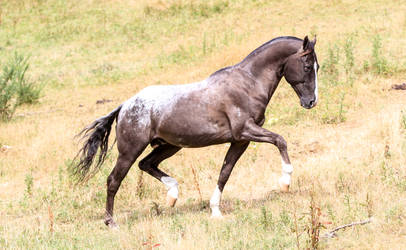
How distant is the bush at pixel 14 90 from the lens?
589 inches

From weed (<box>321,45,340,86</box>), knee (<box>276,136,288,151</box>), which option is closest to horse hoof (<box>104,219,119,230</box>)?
knee (<box>276,136,288,151</box>)

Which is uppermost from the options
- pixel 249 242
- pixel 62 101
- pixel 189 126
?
pixel 189 126

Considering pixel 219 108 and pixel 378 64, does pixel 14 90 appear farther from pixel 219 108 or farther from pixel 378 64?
pixel 219 108

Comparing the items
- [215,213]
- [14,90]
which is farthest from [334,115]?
[14,90]

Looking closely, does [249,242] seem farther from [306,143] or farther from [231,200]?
[306,143]

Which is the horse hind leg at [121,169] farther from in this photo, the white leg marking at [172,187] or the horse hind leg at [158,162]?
the white leg marking at [172,187]

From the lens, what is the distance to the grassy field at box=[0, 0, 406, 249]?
237 inches

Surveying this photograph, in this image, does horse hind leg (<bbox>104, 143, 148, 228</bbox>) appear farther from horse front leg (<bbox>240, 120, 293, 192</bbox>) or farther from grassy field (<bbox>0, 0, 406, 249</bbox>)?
horse front leg (<bbox>240, 120, 293, 192</bbox>)

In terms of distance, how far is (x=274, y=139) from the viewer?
21.7ft

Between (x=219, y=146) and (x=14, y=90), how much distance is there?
7.44 m

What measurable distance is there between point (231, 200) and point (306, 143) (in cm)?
298

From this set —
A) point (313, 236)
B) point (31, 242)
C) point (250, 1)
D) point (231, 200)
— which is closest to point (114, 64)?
point (250, 1)

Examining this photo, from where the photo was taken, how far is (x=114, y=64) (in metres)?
20.7

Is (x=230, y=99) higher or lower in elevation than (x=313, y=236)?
higher
